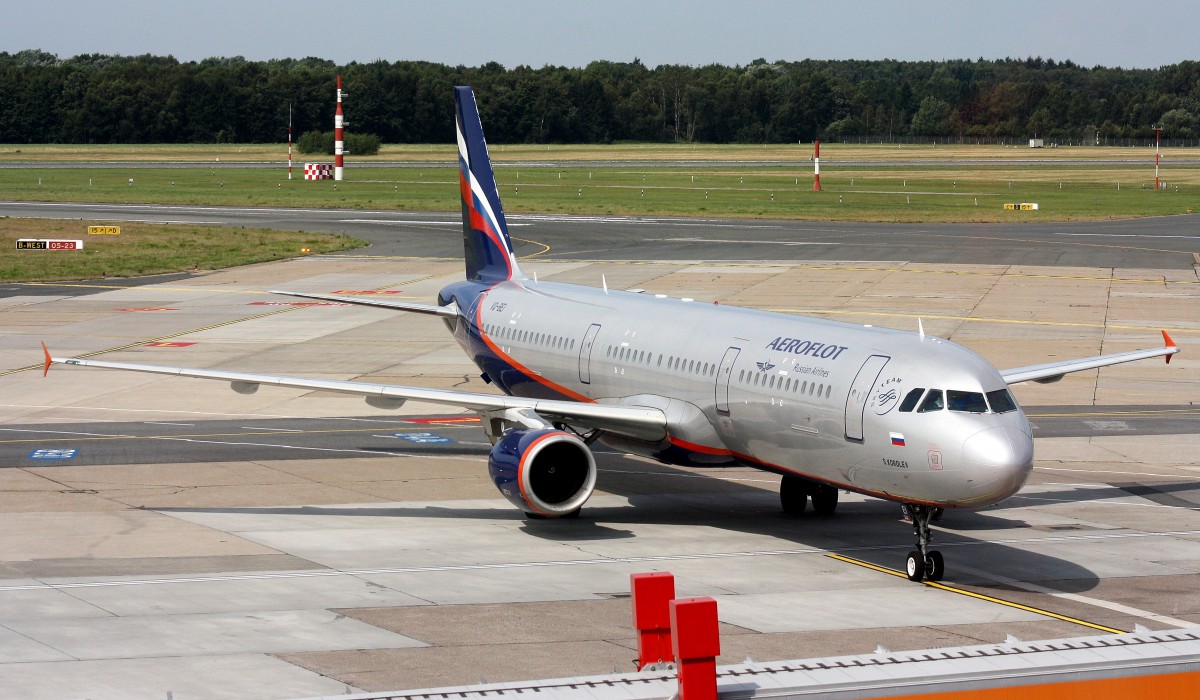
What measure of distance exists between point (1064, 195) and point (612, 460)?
10863cm

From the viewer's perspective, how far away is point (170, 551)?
25.0 metres

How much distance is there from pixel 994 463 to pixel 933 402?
5.11 feet

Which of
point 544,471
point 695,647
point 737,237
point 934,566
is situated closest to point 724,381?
point 544,471

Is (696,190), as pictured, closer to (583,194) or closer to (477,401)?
(583,194)

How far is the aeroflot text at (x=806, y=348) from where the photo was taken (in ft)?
83.7

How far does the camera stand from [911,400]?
2320cm

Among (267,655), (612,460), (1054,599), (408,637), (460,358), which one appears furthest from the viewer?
(460,358)

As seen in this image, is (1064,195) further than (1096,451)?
Yes

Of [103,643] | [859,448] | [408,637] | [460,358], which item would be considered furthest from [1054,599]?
[460,358]

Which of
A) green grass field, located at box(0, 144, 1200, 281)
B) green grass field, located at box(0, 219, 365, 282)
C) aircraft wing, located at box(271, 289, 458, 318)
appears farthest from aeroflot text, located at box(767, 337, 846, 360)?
green grass field, located at box(0, 144, 1200, 281)

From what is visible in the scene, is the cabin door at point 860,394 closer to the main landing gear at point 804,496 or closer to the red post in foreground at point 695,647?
the main landing gear at point 804,496

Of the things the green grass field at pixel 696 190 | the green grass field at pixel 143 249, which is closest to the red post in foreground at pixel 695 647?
the green grass field at pixel 143 249

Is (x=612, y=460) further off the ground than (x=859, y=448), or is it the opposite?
(x=859, y=448)

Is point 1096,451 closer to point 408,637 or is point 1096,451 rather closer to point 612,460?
point 612,460
